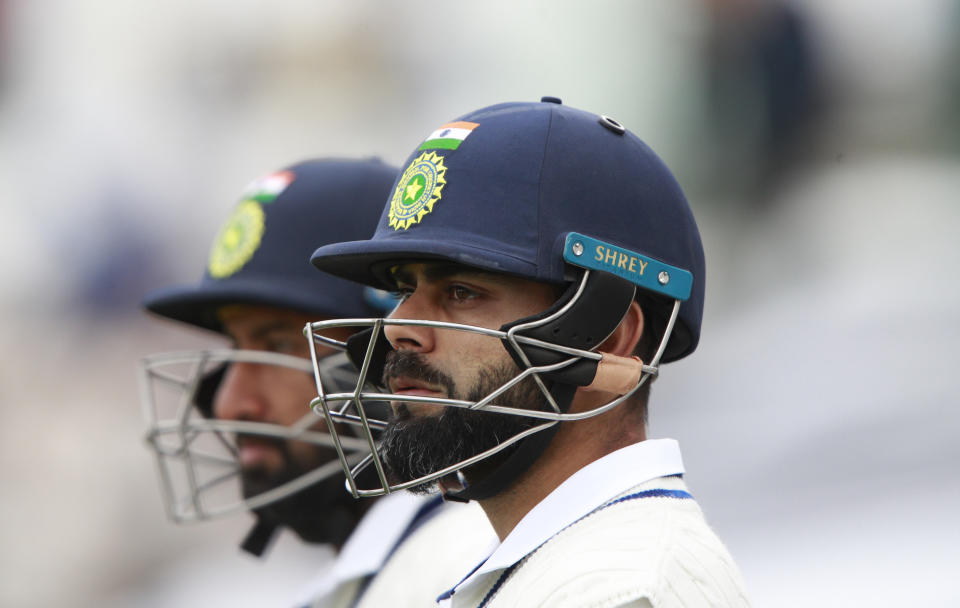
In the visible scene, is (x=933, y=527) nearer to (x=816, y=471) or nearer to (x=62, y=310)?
(x=816, y=471)

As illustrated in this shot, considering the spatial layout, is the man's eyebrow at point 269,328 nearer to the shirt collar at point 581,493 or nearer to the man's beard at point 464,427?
the man's beard at point 464,427

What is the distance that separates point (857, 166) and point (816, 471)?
116cm

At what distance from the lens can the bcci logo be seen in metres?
1.82

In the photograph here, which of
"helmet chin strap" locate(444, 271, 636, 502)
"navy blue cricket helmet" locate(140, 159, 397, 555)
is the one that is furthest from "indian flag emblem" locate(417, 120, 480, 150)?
"navy blue cricket helmet" locate(140, 159, 397, 555)

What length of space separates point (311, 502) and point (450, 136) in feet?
4.15

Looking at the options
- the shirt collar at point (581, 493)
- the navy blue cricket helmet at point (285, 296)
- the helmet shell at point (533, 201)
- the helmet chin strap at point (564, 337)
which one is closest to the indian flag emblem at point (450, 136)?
the helmet shell at point (533, 201)

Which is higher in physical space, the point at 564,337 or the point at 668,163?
the point at 668,163

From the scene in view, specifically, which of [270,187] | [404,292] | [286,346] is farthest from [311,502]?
[404,292]

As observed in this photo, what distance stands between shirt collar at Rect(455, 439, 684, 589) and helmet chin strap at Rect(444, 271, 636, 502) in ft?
0.24

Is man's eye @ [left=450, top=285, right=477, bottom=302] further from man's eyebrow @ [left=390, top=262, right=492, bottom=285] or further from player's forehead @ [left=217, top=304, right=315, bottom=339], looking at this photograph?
player's forehead @ [left=217, top=304, right=315, bottom=339]

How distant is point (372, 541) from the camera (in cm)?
264

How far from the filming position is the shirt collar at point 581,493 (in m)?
1.62

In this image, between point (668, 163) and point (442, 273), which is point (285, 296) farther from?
point (668, 163)

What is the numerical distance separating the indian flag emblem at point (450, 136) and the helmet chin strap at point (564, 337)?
0.31 meters
